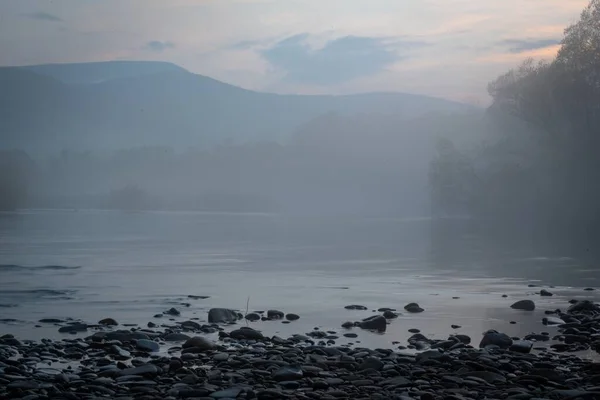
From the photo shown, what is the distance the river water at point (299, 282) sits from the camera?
53.4 feet

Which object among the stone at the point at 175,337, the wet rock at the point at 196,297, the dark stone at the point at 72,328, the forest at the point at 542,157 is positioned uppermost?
the forest at the point at 542,157

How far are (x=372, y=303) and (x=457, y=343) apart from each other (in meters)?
6.00

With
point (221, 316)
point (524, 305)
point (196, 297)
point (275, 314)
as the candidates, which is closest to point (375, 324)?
point (275, 314)

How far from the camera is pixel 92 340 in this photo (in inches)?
517

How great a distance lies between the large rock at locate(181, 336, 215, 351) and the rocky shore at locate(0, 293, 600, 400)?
2cm

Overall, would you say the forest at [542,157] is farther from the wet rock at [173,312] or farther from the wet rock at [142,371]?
the wet rock at [142,371]

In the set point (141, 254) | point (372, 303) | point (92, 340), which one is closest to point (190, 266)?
point (141, 254)

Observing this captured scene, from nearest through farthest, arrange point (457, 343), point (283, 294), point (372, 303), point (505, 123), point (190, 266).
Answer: point (457, 343) → point (372, 303) → point (283, 294) → point (190, 266) → point (505, 123)

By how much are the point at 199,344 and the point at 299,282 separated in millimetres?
11403

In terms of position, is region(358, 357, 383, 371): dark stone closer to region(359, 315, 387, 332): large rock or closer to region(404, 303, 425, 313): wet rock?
region(359, 315, 387, 332): large rock

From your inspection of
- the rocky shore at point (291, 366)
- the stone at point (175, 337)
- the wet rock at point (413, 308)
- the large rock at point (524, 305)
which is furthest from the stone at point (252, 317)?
the large rock at point (524, 305)

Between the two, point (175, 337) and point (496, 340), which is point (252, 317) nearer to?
point (175, 337)

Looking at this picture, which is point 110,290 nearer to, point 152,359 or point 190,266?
point 190,266

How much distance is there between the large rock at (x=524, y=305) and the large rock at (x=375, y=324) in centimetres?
395
